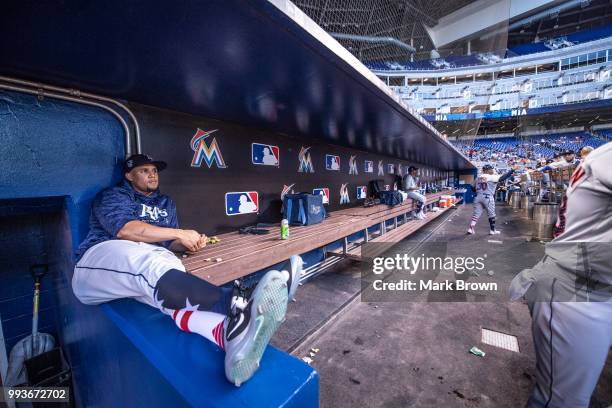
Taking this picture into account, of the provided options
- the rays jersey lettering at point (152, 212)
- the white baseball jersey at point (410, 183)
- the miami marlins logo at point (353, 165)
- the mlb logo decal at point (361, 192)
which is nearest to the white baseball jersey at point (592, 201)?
the rays jersey lettering at point (152, 212)

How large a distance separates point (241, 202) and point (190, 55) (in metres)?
1.69

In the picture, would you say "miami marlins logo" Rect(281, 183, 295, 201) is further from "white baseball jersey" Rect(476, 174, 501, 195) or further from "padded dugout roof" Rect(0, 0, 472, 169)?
"white baseball jersey" Rect(476, 174, 501, 195)

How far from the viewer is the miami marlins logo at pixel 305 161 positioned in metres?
3.60

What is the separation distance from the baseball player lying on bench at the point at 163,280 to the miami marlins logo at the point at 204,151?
1.79 ft

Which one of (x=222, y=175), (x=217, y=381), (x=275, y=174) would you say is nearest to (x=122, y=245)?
(x=217, y=381)

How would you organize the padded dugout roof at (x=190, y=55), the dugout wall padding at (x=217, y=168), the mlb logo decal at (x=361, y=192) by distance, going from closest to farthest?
1. the padded dugout roof at (x=190, y=55)
2. the dugout wall padding at (x=217, y=168)
3. the mlb logo decal at (x=361, y=192)

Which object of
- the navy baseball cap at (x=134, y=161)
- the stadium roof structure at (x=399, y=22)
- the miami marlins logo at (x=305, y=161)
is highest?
the stadium roof structure at (x=399, y=22)

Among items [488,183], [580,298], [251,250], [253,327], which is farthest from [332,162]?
[488,183]

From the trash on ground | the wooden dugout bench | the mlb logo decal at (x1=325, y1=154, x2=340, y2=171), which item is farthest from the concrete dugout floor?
the mlb logo decal at (x1=325, y1=154, x2=340, y2=171)

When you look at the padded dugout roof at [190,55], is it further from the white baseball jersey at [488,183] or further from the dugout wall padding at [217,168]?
the white baseball jersey at [488,183]

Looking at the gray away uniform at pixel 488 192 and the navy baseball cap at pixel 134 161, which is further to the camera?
the gray away uniform at pixel 488 192

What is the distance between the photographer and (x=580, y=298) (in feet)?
3.59

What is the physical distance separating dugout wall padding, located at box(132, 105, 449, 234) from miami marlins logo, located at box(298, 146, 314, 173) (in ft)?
0.08

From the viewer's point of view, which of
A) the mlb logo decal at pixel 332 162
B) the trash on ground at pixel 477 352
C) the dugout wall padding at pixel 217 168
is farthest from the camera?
the mlb logo decal at pixel 332 162
